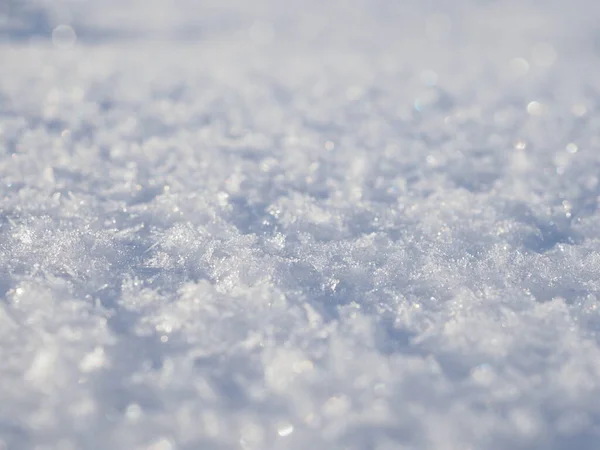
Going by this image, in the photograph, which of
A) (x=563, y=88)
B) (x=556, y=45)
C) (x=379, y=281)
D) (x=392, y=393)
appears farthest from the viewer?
(x=556, y=45)

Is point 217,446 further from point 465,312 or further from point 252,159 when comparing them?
point 252,159

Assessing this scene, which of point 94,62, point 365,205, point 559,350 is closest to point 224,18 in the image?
point 94,62

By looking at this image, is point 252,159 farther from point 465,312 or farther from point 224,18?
point 224,18

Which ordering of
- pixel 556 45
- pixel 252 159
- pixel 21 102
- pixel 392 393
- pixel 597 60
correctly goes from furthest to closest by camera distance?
1. pixel 556 45
2. pixel 597 60
3. pixel 21 102
4. pixel 252 159
5. pixel 392 393

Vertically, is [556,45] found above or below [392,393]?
above

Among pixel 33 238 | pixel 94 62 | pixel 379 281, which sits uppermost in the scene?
pixel 94 62

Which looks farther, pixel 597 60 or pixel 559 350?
pixel 597 60
